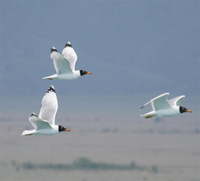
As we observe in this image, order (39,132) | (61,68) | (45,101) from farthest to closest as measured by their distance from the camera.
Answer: (61,68)
(45,101)
(39,132)

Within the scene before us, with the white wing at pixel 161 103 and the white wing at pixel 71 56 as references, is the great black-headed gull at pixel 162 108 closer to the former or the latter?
the white wing at pixel 161 103

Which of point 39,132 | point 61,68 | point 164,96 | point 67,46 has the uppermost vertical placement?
point 67,46

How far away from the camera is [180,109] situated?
1739 centimetres

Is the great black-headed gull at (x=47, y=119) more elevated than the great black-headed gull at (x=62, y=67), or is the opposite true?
the great black-headed gull at (x=62, y=67)

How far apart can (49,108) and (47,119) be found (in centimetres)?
40

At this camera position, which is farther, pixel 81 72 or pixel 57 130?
pixel 81 72

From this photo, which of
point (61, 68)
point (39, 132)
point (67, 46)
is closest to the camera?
point (39, 132)

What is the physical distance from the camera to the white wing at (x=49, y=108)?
16.8 metres

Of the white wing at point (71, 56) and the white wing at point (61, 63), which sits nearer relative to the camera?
the white wing at point (61, 63)

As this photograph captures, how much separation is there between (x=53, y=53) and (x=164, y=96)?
3.99 metres

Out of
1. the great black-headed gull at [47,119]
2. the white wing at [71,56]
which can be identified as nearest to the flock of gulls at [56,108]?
the great black-headed gull at [47,119]

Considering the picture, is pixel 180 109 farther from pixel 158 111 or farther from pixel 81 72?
pixel 81 72

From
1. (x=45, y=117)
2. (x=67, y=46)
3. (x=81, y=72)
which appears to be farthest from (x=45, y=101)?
(x=67, y=46)

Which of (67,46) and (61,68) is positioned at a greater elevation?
(67,46)
